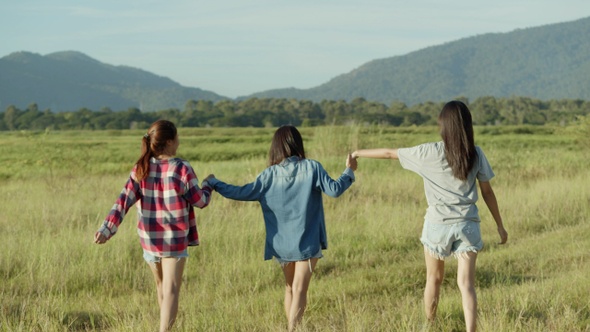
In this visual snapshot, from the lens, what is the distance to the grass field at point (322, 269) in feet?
18.5

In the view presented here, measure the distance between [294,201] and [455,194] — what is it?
41.5 inches

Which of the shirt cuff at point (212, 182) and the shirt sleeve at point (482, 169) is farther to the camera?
the shirt cuff at point (212, 182)

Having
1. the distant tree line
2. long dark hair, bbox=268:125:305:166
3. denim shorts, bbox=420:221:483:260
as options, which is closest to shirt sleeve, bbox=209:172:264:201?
long dark hair, bbox=268:125:305:166

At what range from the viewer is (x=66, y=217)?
11203 millimetres

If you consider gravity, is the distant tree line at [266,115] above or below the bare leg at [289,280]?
below

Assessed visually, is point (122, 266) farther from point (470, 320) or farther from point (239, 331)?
point (470, 320)

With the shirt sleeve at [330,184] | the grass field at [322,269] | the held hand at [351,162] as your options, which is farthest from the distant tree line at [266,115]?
the shirt sleeve at [330,184]

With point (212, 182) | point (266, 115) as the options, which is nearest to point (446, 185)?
point (212, 182)

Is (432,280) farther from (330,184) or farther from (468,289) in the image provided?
(330,184)

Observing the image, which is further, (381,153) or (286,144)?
(381,153)

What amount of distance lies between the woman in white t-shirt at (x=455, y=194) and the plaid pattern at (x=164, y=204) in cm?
150

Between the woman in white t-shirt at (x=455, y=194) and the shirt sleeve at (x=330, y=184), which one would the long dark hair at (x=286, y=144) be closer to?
the shirt sleeve at (x=330, y=184)

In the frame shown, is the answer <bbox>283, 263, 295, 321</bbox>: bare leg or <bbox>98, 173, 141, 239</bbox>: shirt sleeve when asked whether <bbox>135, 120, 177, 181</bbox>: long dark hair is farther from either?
<bbox>283, 263, 295, 321</bbox>: bare leg

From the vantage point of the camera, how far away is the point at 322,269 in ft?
27.2
